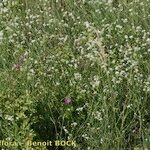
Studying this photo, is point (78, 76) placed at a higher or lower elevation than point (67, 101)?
higher

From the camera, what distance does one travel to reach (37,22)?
6.13 meters

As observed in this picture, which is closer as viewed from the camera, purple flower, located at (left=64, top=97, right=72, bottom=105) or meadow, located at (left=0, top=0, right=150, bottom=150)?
meadow, located at (left=0, top=0, right=150, bottom=150)

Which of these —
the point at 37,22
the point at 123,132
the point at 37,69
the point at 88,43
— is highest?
the point at 37,22

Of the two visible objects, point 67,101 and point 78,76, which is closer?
point 67,101

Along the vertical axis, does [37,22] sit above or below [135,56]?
above

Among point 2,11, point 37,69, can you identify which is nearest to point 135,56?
point 37,69

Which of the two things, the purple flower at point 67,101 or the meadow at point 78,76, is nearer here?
the meadow at point 78,76

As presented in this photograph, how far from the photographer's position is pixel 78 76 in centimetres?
477

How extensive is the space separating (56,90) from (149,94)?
937 millimetres

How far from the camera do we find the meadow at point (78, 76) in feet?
13.5

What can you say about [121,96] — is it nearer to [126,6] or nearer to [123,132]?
[123,132]

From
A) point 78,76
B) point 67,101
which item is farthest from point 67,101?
point 78,76

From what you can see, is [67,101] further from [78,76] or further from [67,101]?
[78,76]

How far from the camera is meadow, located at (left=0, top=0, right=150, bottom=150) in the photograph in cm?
411
